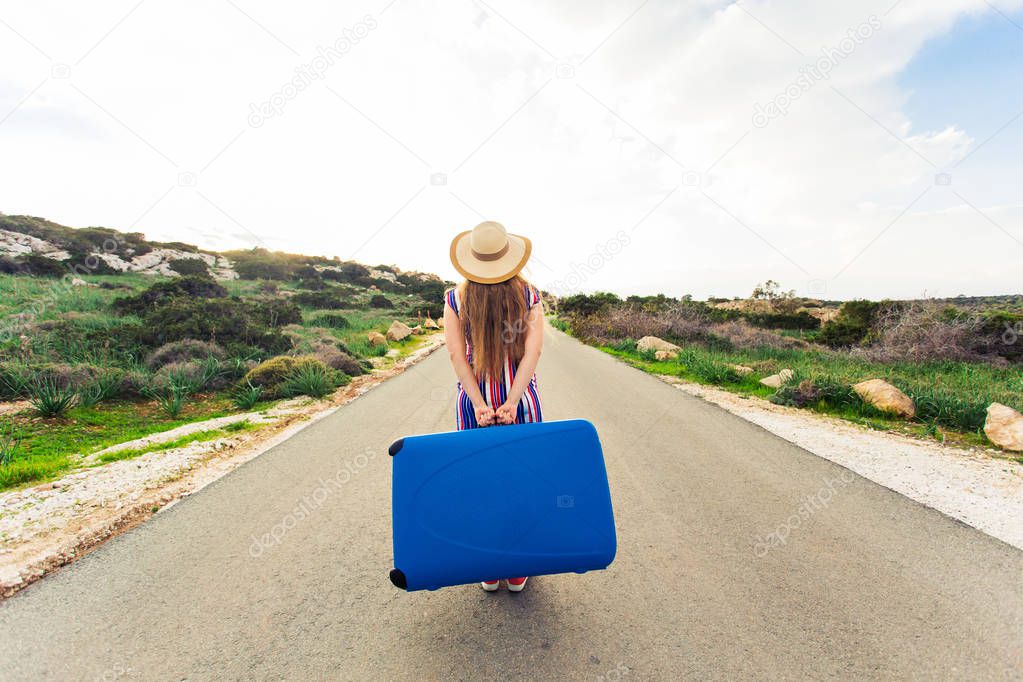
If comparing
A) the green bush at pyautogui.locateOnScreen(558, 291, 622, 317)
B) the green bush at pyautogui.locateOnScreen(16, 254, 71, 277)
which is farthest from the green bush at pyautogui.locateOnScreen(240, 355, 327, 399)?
the green bush at pyautogui.locateOnScreen(558, 291, 622, 317)

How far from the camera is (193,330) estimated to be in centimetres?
1059

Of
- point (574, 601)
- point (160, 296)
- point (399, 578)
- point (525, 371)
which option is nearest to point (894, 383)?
point (574, 601)

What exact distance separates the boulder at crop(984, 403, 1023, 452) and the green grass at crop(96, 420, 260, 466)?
9.51 metres

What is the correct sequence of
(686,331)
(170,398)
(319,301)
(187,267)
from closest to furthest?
(170,398) → (686,331) → (319,301) → (187,267)

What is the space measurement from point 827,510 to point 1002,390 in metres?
5.93

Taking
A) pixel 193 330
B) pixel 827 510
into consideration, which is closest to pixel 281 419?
pixel 193 330

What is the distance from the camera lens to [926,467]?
445 cm

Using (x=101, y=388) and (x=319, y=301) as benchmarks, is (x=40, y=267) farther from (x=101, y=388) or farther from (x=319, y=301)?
(x=101, y=388)

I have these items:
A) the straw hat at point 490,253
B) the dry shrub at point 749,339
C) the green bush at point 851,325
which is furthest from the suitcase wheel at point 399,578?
the green bush at point 851,325

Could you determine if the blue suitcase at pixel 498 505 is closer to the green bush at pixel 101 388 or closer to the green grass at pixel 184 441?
the green grass at pixel 184 441

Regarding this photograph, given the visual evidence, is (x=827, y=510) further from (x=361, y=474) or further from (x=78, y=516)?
(x=78, y=516)

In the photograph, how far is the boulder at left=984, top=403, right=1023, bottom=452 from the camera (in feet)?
16.4

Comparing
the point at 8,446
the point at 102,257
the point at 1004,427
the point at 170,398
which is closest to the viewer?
the point at 8,446

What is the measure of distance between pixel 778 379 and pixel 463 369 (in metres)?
8.17
